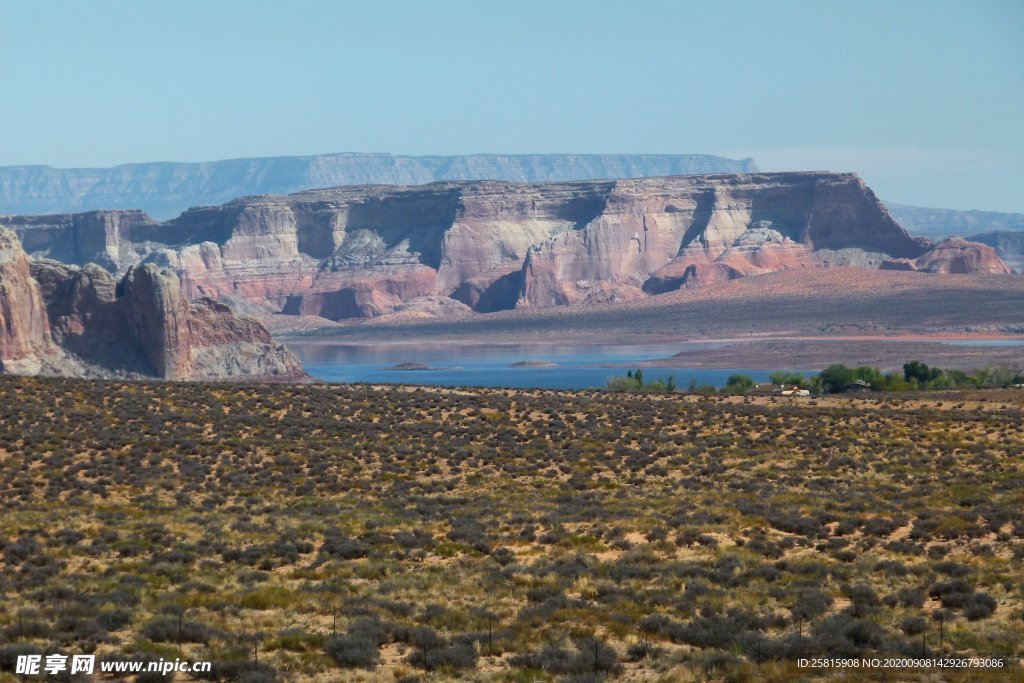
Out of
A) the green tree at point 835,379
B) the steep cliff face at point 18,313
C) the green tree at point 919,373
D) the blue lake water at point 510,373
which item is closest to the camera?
the green tree at point 835,379

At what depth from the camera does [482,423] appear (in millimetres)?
51750

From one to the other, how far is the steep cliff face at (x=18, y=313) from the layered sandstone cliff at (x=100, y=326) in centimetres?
9

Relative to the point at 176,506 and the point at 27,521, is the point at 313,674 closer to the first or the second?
the point at 27,521

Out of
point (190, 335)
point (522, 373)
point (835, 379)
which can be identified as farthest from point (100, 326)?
point (835, 379)

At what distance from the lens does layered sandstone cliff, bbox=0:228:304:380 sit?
12519 cm

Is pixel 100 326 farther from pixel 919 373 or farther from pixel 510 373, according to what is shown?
pixel 919 373

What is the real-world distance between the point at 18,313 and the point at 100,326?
35.1 ft

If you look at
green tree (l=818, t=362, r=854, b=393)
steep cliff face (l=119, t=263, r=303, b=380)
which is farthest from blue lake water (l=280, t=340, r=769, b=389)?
green tree (l=818, t=362, r=854, b=393)

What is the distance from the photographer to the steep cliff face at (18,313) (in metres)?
123

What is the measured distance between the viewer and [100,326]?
135 m

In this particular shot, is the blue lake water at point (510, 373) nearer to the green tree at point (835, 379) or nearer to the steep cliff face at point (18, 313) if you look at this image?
the steep cliff face at point (18, 313)

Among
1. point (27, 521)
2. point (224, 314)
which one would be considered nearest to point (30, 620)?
point (27, 521)

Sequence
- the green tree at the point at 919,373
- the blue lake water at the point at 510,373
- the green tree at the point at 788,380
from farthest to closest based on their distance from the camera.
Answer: the blue lake water at the point at 510,373 < the green tree at the point at 919,373 < the green tree at the point at 788,380

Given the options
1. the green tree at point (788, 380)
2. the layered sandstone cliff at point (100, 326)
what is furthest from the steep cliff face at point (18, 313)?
the green tree at point (788, 380)
